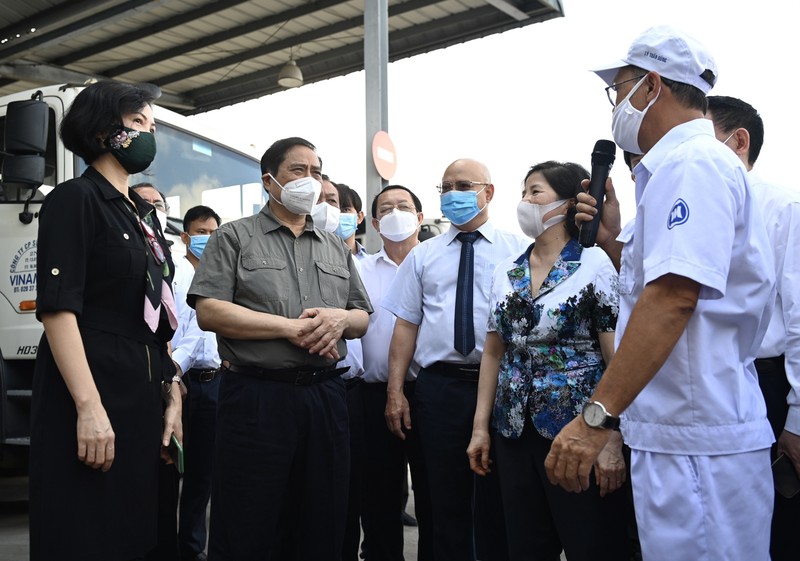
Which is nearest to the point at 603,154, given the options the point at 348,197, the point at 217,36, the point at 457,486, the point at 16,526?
the point at 457,486

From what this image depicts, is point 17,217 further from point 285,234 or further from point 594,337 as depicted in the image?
point 594,337

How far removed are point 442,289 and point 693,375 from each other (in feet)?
6.13

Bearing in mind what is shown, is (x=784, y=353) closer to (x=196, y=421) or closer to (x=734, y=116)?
(x=734, y=116)

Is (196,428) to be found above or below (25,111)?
below

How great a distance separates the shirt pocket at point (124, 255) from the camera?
2293mm

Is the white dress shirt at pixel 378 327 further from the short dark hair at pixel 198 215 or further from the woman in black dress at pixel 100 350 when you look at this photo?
the woman in black dress at pixel 100 350

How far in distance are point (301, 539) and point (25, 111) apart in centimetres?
304

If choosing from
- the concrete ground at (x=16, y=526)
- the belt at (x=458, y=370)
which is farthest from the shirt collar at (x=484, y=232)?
the concrete ground at (x=16, y=526)

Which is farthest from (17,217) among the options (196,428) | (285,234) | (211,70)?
(211,70)

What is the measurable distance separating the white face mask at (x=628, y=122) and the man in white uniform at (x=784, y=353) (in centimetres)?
85

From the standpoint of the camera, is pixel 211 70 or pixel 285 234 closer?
pixel 285 234

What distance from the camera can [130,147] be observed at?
2.47 metres

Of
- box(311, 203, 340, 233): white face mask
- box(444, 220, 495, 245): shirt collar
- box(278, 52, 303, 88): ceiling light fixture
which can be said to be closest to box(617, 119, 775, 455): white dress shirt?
box(444, 220, 495, 245): shirt collar

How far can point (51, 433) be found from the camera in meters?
2.14
